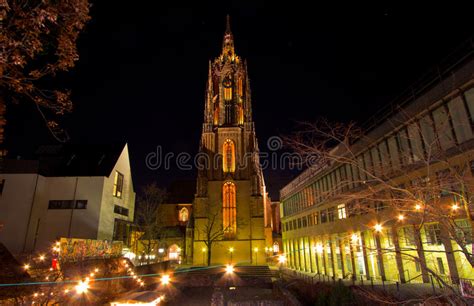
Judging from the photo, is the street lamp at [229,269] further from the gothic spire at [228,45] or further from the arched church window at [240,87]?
the gothic spire at [228,45]

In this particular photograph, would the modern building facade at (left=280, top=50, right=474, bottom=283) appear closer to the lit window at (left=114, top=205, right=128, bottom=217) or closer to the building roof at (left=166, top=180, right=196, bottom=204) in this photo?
the building roof at (left=166, top=180, right=196, bottom=204)

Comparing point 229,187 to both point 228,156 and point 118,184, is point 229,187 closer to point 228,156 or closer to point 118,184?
point 228,156

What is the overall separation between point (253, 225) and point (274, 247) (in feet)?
57.1

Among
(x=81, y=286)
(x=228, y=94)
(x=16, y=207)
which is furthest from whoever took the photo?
(x=228, y=94)

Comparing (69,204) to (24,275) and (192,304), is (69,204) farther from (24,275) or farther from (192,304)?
(24,275)

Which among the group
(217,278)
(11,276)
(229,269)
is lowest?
(217,278)

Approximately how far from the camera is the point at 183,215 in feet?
169

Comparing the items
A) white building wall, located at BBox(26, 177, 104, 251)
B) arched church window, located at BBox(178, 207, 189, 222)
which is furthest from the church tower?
white building wall, located at BBox(26, 177, 104, 251)

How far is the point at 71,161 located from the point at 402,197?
35.4 m

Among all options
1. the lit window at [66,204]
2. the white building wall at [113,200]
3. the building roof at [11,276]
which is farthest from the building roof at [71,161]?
the building roof at [11,276]

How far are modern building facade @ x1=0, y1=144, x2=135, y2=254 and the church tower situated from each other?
11682 millimetres

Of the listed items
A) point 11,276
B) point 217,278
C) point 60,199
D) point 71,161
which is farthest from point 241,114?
point 11,276

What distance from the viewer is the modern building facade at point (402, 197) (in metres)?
6.05

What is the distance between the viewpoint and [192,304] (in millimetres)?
19453
